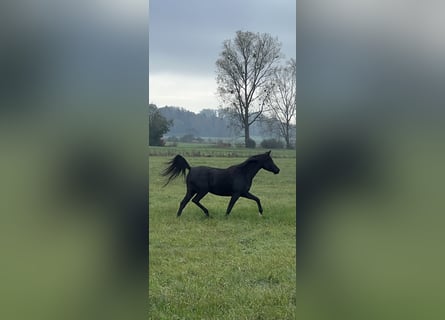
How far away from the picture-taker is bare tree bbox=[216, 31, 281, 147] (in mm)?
2348

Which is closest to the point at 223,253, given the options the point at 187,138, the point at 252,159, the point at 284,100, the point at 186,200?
the point at 186,200

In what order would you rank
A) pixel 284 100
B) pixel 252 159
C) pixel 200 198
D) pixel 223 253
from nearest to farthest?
pixel 223 253 < pixel 284 100 < pixel 252 159 < pixel 200 198

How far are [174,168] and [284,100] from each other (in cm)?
78

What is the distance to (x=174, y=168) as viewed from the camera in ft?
8.09

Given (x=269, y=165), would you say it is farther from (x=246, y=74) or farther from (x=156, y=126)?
(x=156, y=126)

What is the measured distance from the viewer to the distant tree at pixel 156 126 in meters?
2.26

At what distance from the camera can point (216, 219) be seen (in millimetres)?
2533

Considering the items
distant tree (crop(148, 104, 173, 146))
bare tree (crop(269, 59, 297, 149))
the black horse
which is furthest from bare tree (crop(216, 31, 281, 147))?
distant tree (crop(148, 104, 173, 146))

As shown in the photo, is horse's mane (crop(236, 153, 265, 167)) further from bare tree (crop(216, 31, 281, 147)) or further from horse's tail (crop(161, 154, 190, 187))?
horse's tail (crop(161, 154, 190, 187))

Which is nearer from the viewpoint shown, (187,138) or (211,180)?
(187,138)
